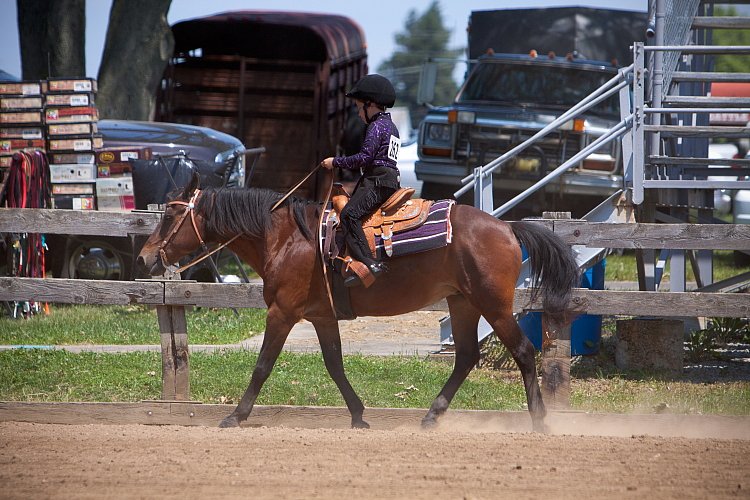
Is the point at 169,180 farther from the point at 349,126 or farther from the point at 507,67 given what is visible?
the point at 349,126

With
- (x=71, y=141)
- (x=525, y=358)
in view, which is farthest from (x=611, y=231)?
(x=71, y=141)

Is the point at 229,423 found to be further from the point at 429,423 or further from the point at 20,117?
the point at 20,117

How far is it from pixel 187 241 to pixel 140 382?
1771 mm

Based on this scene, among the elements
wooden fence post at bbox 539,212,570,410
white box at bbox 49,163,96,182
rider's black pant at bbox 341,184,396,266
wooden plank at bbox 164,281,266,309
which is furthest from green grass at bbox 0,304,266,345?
wooden fence post at bbox 539,212,570,410

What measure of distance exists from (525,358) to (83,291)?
11.4 ft

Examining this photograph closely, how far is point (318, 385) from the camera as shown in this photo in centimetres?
832

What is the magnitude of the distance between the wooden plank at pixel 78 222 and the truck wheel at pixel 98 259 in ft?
14.8

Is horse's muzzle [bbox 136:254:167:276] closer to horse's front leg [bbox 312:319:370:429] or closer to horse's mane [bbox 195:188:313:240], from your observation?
horse's mane [bbox 195:188:313:240]

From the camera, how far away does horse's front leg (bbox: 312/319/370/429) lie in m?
7.14

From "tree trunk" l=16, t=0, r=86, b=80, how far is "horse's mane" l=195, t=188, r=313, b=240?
959 centimetres

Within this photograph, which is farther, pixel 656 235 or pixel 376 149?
pixel 656 235

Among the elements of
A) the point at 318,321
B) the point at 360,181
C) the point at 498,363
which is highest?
the point at 360,181

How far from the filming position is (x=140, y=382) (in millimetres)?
8281

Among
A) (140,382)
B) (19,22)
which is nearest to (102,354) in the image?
(140,382)
